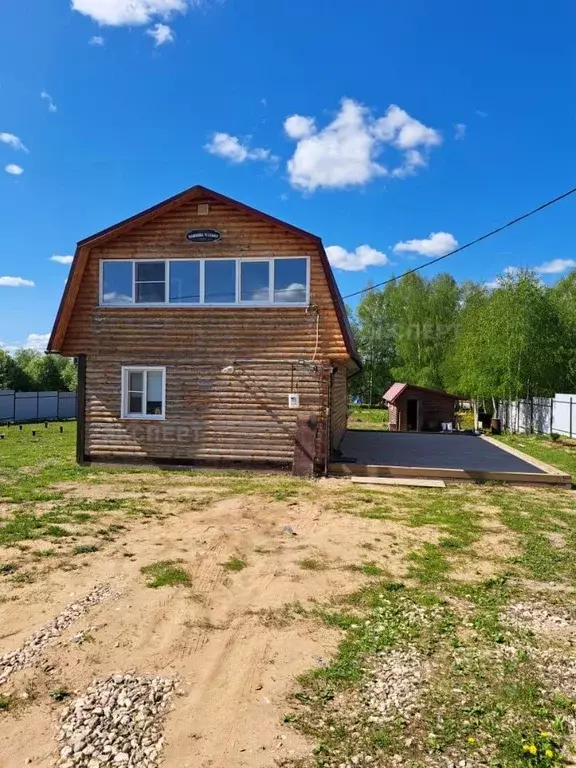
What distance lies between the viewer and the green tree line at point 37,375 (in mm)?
44719

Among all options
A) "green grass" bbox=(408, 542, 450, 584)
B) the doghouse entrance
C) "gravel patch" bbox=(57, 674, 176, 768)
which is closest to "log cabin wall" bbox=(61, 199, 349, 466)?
"green grass" bbox=(408, 542, 450, 584)

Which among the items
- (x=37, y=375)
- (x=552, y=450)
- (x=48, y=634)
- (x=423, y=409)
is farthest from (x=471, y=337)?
(x=37, y=375)

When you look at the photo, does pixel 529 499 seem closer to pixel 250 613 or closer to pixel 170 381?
pixel 250 613

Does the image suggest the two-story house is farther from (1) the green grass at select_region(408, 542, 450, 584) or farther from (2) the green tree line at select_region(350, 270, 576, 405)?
(2) the green tree line at select_region(350, 270, 576, 405)

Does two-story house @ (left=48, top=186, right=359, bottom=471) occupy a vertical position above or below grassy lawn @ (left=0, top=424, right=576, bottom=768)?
above

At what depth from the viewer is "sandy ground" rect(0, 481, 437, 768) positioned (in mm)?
2818

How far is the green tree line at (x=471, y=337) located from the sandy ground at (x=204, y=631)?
2222cm

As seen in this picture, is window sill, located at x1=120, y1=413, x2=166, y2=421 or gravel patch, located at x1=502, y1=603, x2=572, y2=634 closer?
gravel patch, located at x1=502, y1=603, x2=572, y2=634

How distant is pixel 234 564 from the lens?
18.5 feet

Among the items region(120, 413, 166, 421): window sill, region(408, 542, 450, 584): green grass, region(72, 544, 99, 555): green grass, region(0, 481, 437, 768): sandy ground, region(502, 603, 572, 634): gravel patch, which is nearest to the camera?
region(0, 481, 437, 768): sandy ground

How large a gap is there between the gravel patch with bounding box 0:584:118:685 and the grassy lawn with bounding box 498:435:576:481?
1135cm

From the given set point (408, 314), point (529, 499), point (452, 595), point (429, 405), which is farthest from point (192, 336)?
point (408, 314)

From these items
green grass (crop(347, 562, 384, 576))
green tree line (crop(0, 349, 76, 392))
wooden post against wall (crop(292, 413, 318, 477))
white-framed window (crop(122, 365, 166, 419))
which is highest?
green tree line (crop(0, 349, 76, 392))

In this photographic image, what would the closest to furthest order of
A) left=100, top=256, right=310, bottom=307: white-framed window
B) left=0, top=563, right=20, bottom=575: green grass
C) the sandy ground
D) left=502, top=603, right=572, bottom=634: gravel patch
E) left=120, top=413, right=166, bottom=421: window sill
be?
the sandy ground
left=502, top=603, right=572, bottom=634: gravel patch
left=0, top=563, right=20, bottom=575: green grass
left=100, top=256, right=310, bottom=307: white-framed window
left=120, top=413, right=166, bottom=421: window sill
